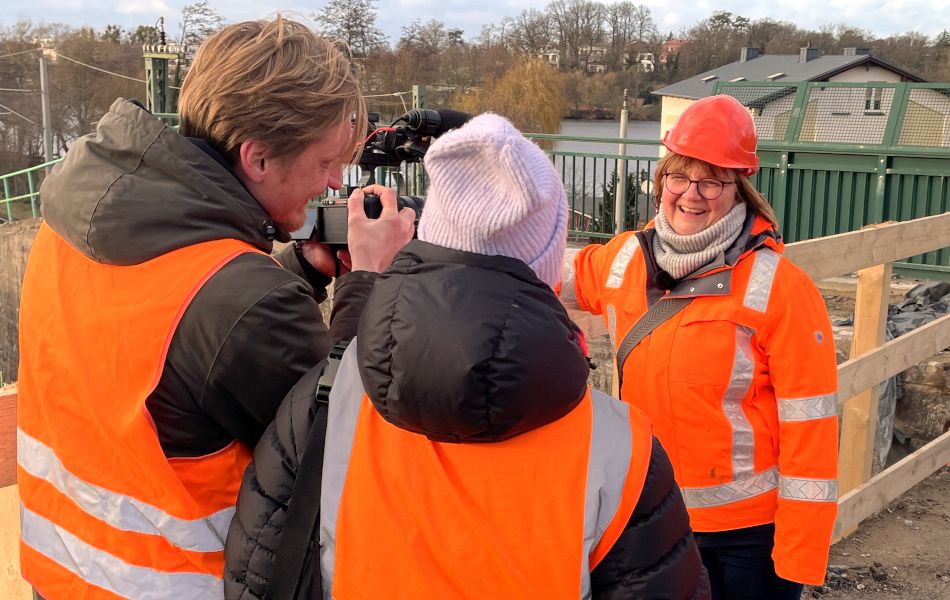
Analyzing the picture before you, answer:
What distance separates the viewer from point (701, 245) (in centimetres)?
243

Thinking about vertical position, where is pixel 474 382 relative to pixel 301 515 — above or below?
above

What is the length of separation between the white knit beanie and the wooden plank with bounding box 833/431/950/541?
3.34m

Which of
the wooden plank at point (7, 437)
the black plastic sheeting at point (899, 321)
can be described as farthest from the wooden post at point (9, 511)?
the black plastic sheeting at point (899, 321)

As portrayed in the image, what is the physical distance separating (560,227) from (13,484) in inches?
59.2

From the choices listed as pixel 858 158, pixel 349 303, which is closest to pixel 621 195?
pixel 858 158

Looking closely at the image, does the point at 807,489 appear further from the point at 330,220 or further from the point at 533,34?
the point at 533,34

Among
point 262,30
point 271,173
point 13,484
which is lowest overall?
point 13,484

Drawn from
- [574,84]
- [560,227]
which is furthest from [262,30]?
[574,84]

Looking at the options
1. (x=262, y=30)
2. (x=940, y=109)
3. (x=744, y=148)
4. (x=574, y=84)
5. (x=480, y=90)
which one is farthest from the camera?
(x=574, y=84)

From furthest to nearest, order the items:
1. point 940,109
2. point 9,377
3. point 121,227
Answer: point 9,377 → point 940,109 → point 121,227

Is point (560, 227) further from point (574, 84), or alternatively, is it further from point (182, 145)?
point (574, 84)

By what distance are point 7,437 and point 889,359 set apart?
3574 mm

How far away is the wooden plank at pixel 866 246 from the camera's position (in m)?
3.18

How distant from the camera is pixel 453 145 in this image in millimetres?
1104
